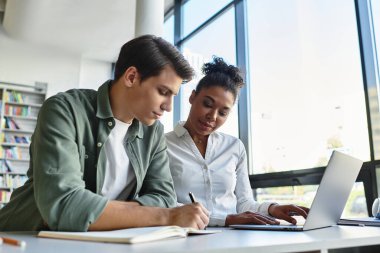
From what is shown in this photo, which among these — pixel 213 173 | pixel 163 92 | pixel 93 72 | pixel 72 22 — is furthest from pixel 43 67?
pixel 163 92

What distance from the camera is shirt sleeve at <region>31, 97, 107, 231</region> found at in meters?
0.85

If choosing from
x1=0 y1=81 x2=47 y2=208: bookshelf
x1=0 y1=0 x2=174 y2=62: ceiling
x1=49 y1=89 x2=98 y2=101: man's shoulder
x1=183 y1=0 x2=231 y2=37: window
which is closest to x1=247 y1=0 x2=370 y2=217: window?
x1=183 y1=0 x2=231 y2=37: window

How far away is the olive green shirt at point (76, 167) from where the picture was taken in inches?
33.8

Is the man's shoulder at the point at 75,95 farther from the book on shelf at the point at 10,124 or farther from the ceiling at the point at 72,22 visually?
the book on shelf at the point at 10,124

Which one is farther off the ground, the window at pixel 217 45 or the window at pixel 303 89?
the window at pixel 217 45

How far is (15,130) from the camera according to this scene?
5.29 m

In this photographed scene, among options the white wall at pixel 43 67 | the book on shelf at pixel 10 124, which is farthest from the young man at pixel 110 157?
the white wall at pixel 43 67

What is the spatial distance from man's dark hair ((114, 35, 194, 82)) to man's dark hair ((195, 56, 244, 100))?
22.6 inches

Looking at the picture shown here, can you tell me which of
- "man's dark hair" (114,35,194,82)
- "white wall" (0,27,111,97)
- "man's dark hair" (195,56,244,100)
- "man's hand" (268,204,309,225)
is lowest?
"man's hand" (268,204,309,225)

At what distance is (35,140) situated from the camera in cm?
102

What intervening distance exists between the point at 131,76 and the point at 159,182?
0.37 metres

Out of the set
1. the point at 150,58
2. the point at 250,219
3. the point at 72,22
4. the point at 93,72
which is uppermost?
the point at 72,22

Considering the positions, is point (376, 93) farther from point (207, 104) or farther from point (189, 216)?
point (189, 216)

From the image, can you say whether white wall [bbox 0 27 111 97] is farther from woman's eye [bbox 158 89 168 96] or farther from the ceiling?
woman's eye [bbox 158 89 168 96]
